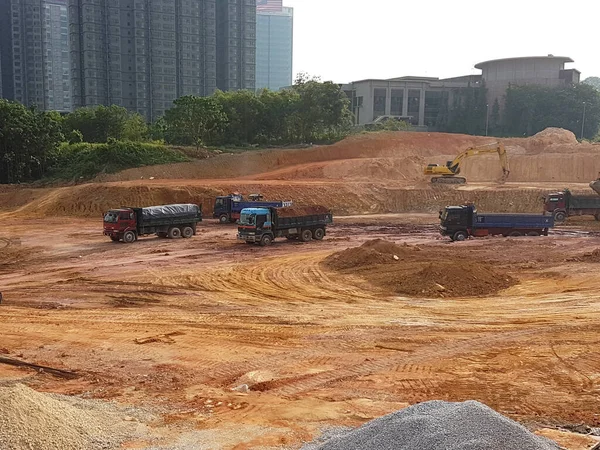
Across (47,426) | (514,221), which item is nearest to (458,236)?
(514,221)

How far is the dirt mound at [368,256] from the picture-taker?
23703 millimetres

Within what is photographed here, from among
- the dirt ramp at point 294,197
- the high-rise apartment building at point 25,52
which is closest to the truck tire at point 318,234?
the dirt ramp at point 294,197

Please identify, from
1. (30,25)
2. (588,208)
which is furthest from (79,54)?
(588,208)

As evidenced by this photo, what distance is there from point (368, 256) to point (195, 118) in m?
40.6

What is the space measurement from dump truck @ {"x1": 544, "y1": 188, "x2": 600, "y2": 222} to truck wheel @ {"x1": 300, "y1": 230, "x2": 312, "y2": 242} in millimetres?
16243

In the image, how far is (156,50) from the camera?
4035 inches

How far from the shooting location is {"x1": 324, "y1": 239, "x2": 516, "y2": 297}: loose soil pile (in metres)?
20.1

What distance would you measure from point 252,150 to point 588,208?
35213mm

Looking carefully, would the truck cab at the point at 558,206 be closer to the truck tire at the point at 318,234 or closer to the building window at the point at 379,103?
the truck tire at the point at 318,234

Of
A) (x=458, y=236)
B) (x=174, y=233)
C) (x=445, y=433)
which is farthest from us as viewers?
(x=174, y=233)

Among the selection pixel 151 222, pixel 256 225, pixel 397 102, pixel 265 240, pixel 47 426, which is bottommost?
pixel 265 240

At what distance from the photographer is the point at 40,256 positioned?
27594 mm

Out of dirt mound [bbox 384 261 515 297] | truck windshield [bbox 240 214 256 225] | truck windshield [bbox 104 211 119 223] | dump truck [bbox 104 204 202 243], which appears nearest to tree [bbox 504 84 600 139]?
dump truck [bbox 104 204 202 243]

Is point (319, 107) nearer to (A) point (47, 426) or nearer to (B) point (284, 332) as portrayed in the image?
(B) point (284, 332)
